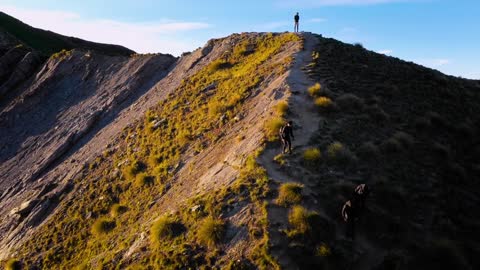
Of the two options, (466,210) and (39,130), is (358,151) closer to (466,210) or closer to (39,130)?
(466,210)

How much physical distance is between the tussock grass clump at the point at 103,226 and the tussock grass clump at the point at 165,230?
4.77 meters

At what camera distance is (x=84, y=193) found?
2577cm

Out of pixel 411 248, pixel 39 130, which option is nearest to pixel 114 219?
pixel 411 248

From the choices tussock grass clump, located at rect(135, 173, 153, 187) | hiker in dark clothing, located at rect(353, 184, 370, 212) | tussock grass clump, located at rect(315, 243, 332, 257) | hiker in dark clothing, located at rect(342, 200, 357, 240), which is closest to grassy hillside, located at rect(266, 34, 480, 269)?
tussock grass clump, located at rect(315, 243, 332, 257)

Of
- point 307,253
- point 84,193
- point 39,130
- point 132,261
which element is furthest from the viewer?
point 39,130

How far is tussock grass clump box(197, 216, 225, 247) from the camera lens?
51.7ft

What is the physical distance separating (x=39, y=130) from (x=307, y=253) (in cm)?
3114

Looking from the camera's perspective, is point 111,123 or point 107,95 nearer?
point 111,123

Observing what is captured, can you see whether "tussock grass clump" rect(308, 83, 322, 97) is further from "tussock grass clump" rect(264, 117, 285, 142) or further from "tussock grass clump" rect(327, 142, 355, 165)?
"tussock grass clump" rect(327, 142, 355, 165)

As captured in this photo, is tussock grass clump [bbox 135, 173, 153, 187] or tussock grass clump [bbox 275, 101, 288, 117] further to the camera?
tussock grass clump [bbox 135, 173, 153, 187]

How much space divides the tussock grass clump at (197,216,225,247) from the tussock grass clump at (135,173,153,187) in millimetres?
8043

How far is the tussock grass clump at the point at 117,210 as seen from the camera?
22219mm

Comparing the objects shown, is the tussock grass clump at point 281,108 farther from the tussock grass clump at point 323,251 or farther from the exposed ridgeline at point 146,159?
the tussock grass clump at point 323,251

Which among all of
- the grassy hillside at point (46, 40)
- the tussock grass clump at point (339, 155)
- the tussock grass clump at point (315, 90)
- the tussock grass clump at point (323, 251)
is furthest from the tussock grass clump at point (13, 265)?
the grassy hillside at point (46, 40)
